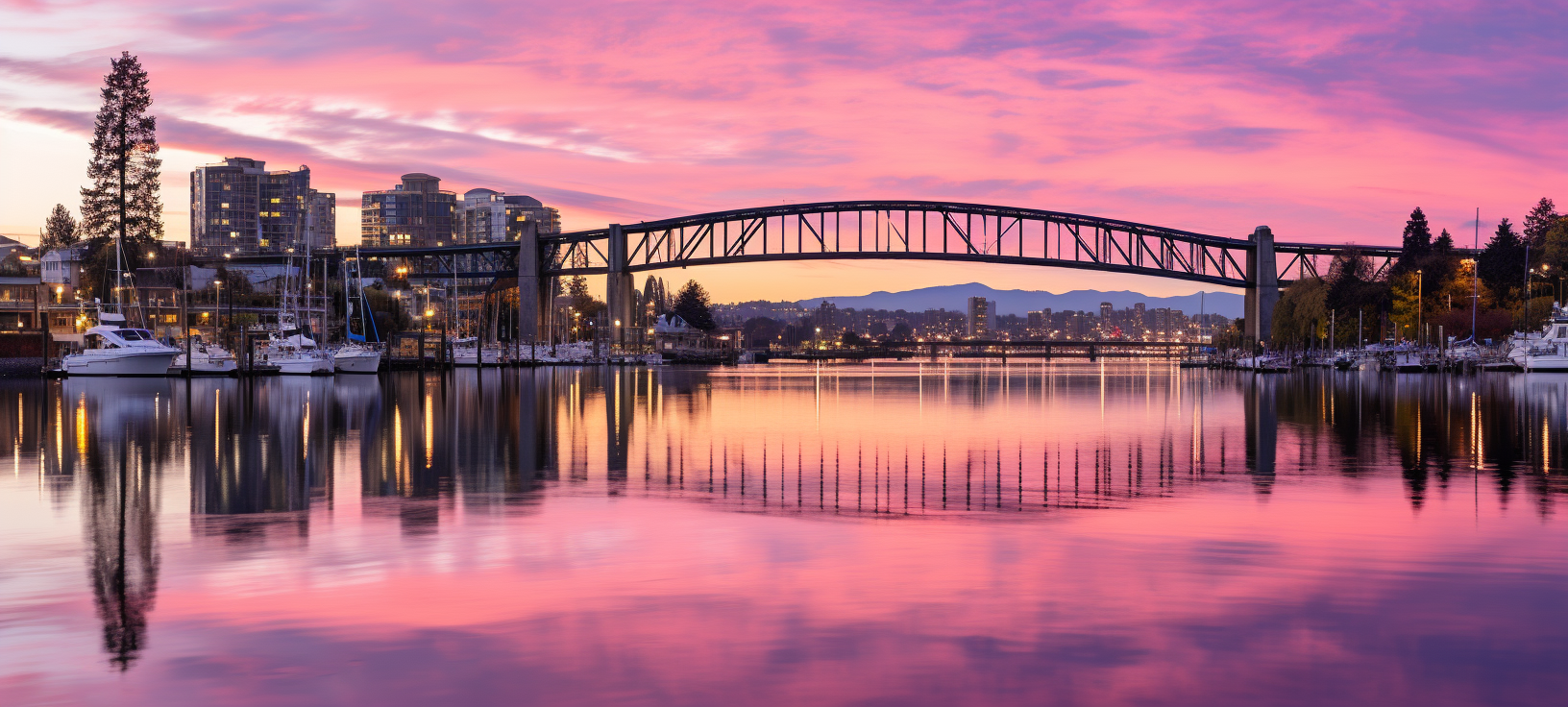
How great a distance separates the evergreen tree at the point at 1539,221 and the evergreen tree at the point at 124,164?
142 m

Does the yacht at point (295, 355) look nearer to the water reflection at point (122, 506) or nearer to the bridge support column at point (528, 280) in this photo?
the water reflection at point (122, 506)

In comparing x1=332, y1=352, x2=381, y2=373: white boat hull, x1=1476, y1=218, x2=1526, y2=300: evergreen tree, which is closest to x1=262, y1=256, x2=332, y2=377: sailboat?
x1=332, y1=352, x2=381, y2=373: white boat hull

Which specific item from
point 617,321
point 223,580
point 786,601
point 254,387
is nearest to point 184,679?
point 223,580

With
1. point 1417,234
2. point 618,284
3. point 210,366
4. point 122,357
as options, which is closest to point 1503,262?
point 1417,234

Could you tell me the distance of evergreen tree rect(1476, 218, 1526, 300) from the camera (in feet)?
426

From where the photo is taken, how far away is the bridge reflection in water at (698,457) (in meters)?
19.3

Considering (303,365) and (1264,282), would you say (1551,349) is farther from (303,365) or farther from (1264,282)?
(303,365)

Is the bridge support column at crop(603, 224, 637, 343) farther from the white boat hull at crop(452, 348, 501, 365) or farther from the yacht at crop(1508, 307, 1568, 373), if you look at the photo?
the yacht at crop(1508, 307, 1568, 373)

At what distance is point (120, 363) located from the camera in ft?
297

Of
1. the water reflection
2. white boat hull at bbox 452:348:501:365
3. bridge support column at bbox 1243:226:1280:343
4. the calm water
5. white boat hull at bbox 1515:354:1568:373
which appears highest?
bridge support column at bbox 1243:226:1280:343

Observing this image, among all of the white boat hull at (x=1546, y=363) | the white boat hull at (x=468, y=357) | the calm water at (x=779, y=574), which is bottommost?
the calm water at (x=779, y=574)

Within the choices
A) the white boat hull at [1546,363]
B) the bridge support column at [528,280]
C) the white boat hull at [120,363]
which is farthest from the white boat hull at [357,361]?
the white boat hull at [1546,363]

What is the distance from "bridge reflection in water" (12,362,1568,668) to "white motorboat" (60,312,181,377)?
36.6 m

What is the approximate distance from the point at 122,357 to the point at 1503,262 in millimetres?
130113
